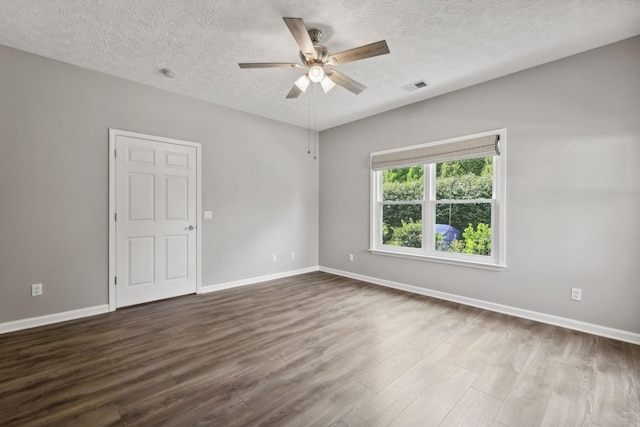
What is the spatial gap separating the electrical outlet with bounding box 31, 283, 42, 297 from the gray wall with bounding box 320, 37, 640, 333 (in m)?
4.66

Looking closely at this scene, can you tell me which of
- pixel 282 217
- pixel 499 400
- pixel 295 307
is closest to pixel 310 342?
pixel 295 307

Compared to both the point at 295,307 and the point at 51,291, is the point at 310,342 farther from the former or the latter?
the point at 51,291

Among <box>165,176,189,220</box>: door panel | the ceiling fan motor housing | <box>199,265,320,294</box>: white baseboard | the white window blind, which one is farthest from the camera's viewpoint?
<box>199,265,320,294</box>: white baseboard

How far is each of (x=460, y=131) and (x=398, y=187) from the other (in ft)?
3.94

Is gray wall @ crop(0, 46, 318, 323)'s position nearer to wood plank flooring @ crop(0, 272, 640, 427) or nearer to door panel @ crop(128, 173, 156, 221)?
door panel @ crop(128, 173, 156, 221)

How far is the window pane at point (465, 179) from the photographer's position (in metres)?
Answer: 3.53

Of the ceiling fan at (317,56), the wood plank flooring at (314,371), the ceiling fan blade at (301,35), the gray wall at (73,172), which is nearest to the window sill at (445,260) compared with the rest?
the wood plank flooring at (314,371)

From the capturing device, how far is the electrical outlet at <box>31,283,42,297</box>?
9.53 feet

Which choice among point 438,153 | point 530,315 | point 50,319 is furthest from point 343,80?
point 50,319

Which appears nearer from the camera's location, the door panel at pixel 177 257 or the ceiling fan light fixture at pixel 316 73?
the ceiling fan light fixture at pixel 316 73

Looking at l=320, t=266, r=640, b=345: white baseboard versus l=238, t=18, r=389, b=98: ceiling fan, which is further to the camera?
l=320, t=266, r=640, b=345: white baseboard


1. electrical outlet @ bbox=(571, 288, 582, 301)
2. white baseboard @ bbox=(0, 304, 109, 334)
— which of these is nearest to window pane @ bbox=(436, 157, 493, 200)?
electrical outlet @ bbox=(571, 288, 582, 301)

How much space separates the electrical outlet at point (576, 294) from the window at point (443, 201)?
66 centimetres

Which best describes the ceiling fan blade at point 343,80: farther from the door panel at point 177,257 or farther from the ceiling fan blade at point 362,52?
the door panel at point 177,257
